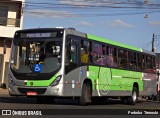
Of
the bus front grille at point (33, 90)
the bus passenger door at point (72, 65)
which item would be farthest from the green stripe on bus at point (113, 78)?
the bus front grille at point (33, 90)

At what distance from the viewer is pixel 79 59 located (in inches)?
680

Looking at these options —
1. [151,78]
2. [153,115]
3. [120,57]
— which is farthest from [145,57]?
[153,115]

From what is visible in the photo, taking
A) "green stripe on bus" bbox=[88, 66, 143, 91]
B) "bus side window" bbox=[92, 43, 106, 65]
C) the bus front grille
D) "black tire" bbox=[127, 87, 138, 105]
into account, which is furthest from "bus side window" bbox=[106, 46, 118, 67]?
the bus front grille

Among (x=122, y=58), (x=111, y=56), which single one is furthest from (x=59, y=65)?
(x=122, y=58)

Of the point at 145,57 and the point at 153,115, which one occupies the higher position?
the point at 145,57

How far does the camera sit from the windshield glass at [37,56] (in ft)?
53.2

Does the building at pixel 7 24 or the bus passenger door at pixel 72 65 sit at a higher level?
the building at pixel 7 24

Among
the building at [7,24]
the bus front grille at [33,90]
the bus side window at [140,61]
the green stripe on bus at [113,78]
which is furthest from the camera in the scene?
the building at [7,24]

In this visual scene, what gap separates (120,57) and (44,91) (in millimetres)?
6546

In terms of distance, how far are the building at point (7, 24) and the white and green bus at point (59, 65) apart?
16.4m

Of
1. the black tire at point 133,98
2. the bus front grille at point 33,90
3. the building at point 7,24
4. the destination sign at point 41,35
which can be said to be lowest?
the black tire at point 133,98

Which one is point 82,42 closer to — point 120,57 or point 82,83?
point 82,83

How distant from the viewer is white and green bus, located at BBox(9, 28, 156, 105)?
16.2m

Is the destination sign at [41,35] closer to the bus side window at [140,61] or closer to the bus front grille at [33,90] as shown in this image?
the bus front grille at [33,90]
